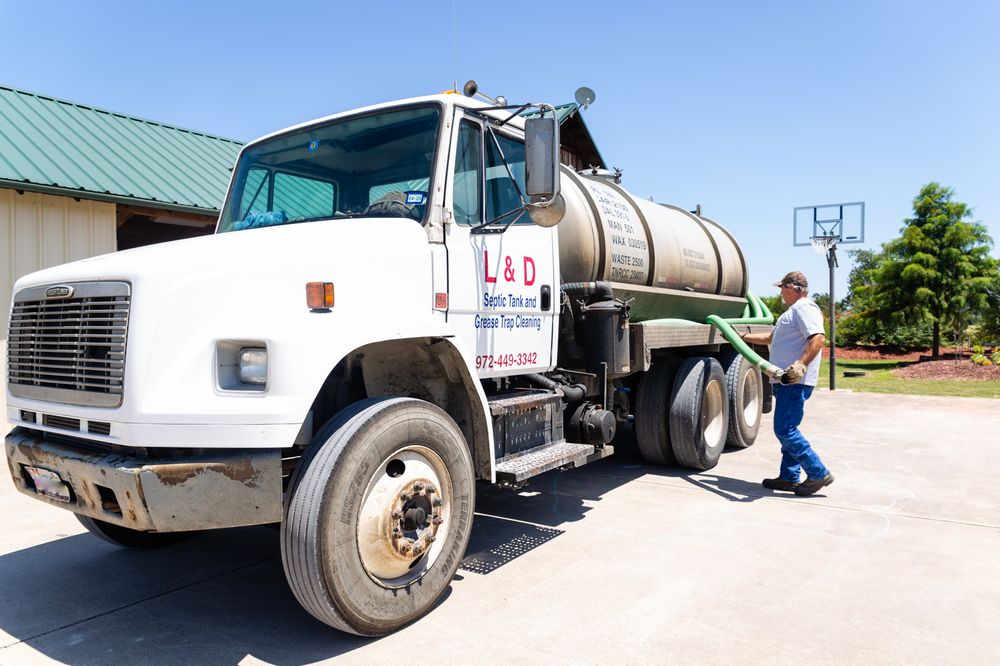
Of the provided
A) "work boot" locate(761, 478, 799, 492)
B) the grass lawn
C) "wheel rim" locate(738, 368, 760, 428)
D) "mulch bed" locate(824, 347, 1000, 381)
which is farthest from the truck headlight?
"mulch bed" locate(824, 347, 1000, 381)

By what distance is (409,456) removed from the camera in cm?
370

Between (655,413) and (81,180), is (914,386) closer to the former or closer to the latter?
(655,413)

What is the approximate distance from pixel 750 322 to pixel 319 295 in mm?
7105

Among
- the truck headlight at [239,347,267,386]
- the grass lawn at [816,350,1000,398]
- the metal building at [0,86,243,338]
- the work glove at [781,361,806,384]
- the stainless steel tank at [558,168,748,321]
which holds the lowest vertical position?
the grass lawn at [816,350,1000,398]

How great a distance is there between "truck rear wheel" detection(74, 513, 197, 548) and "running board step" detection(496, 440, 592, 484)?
225cm

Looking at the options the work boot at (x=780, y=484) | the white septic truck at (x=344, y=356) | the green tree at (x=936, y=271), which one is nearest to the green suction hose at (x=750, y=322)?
the work boot at (x=780, y=484)

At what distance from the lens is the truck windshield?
4336mm

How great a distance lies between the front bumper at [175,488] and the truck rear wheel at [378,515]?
0.16 meters

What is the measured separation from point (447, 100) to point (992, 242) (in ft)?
101

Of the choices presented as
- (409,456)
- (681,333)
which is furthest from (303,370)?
(681,333)

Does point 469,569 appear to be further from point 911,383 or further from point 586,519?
point 911,383

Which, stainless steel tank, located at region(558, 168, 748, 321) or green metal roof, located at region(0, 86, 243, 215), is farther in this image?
green metal roof, located at region(0, 86, 243, 215)

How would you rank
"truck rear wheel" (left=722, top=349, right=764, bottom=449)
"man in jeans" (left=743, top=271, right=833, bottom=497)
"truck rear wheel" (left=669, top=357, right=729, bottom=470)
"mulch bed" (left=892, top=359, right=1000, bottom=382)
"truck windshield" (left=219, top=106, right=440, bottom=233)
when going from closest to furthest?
"truck windshield" (left=219, top=106, right=440, bottom=233) → "man in jeans" (left=743, top=271, right=833, bottom=497) → "truck rear wheel" (left=669, top=357, right=729, bottom=470) → "truck rear wheel" (left=722, top=349, right=764, bottom=449) → "mulch bed" (left=892, top=359, right=1000, bottom=382)

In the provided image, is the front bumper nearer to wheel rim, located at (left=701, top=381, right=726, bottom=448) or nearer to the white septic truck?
the white septic truck
